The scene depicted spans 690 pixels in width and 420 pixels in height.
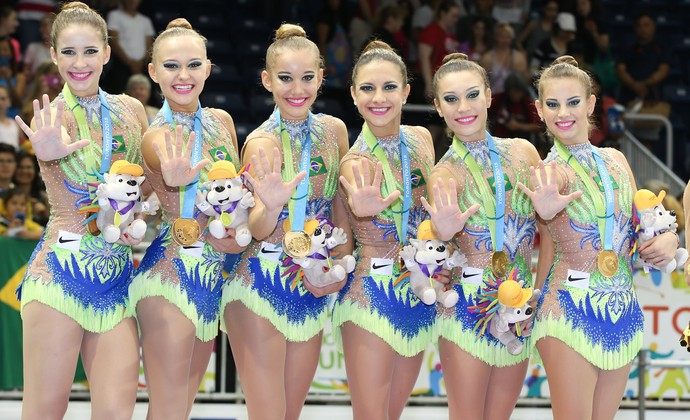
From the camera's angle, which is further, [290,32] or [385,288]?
[290,32]

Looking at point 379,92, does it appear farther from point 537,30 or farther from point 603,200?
point 537,30

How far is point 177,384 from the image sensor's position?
4.70 m

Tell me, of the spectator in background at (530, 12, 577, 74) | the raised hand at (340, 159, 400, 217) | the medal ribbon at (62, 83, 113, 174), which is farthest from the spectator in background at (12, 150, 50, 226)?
the spectator in background at (530, 12, 577, 74)

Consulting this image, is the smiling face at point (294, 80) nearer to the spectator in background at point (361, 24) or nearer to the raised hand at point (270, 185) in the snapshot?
the raised hand at point (270, 185)

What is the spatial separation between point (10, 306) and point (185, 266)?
233 centimetres

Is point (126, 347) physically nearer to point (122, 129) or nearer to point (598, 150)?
point (122, 129)

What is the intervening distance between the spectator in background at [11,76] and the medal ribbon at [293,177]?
14.2 ft

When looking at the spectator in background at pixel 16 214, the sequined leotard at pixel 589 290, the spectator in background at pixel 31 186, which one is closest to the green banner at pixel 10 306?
the spectator in background at pixel 16 214

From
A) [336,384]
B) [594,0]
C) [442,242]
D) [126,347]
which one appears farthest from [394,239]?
[594,0]

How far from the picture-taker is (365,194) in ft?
15.6

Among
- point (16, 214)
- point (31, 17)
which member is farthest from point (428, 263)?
point (31, 17)

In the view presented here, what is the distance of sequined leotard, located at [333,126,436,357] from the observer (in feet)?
16.1

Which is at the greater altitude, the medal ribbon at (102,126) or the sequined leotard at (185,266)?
the medal ribbon at (102,126)

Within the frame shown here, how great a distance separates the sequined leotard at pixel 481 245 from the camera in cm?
488
